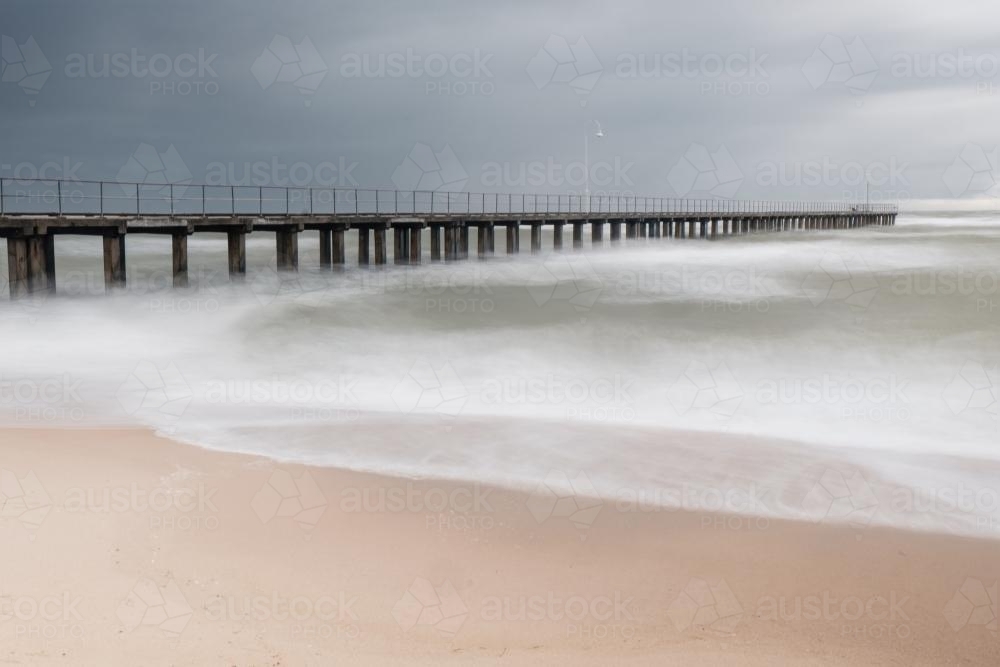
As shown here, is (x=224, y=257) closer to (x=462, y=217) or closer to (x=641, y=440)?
(x=462, y=217)

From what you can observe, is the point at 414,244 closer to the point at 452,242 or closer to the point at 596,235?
the point at 452,242

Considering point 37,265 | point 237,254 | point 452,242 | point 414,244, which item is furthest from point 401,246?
point 37,265

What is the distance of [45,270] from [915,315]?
15.0m

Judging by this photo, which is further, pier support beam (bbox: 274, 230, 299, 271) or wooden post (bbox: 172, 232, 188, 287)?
pier support beam (bbox: 274, 230, 299, 271)

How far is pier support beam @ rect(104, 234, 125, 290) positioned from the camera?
16.2 meters

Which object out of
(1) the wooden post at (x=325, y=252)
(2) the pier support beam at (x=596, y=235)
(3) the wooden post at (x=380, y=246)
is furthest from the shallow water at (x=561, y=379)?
(2) the pier support beam at (x=596, y=235)

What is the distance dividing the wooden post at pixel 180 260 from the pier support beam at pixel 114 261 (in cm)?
129

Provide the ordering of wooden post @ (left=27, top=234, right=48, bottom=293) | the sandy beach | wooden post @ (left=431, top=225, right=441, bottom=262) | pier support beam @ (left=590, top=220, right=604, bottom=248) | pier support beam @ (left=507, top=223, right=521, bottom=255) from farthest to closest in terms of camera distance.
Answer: pier support beam @ (left=590, top=220, right=604, bottom=248), pier support beam @ (left=507, top=223, right=521, bottom=255), wooden post @ (left=431, top=225, right=441, bottom=262), wooden post @ (left=27, top=234, right=48, bottom=293), the sandy beach

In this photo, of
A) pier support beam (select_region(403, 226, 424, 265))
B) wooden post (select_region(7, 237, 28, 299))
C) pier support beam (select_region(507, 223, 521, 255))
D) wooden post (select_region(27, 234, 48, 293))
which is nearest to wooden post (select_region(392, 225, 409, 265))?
pier support beam (select_region(403, 226, 424, 265))

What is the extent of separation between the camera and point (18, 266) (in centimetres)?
1464

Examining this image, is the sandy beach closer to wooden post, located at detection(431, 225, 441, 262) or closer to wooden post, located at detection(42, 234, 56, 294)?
wooden post, located at detection(42, 234, 56, 294)

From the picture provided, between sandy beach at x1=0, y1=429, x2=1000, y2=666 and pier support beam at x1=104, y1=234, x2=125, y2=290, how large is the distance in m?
12.1

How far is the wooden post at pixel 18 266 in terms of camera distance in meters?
14.6

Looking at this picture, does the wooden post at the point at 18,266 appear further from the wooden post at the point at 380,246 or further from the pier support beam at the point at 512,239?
the pier support beam at the point at 512,239
